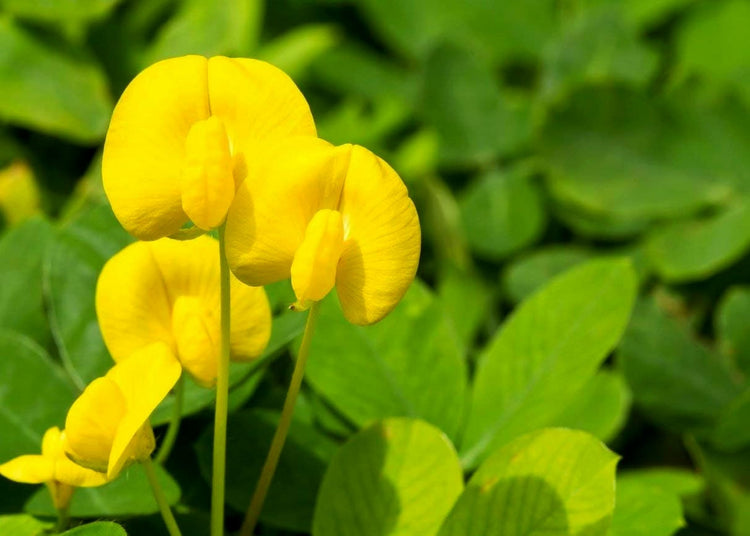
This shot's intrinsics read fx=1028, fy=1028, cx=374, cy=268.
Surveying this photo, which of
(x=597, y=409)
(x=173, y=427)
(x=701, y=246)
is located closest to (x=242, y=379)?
(x=173, y=427)

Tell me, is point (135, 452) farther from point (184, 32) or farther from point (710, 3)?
point (710, 3)

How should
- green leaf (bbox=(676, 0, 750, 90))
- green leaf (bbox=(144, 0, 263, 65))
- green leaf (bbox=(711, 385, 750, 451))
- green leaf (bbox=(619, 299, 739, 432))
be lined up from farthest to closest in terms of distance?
green leaf (bbox=(676, 0, 750, 90)) < green leaf (bbox=(144, 0, 263, 65)) < green leaf (bbox=(619, 299, 739, 432)) < green leaf (bbox=(711, 385, 750, 451))

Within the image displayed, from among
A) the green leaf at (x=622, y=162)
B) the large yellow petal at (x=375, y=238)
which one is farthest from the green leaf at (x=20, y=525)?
the green leaf at (x=622, y=162)

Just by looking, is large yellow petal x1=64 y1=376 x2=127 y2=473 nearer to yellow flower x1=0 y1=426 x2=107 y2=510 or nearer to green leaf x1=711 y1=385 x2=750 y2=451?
yellow flower x1=0 y1=426 x2=107 y2=510

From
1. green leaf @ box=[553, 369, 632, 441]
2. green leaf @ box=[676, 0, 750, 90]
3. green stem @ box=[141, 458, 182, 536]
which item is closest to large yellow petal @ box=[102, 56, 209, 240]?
green stem @ box=[141, 458, 182, 536]

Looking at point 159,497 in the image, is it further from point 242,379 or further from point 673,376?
point 673,376

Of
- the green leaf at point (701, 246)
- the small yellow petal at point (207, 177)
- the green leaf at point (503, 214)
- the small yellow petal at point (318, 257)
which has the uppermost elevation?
the small yellow petal at point (207, 177)

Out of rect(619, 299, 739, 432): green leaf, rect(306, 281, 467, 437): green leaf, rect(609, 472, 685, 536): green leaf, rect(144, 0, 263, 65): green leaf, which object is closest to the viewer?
rect(609, 472, 685, 536): green leaf

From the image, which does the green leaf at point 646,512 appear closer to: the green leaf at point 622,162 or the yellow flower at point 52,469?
the yellow flower at point 52,469
